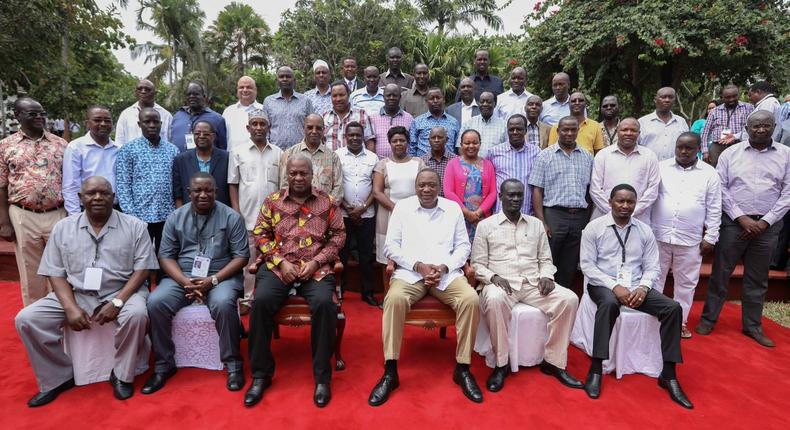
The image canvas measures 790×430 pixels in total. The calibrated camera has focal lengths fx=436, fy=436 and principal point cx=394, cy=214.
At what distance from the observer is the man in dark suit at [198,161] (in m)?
4.36

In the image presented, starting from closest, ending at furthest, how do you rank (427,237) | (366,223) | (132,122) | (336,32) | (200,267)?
1. (200,267)
2. (427,237)
3. (366,223)
4. (132,122)
5. (336,32)

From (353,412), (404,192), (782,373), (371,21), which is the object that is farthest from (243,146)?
(371,21)

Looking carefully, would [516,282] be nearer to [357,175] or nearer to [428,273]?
[428,273]

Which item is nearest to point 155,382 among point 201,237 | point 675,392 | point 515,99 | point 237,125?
point 201,237

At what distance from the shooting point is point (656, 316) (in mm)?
3633

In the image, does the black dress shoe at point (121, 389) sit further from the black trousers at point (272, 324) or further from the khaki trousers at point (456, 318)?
the khaki trousers at point (456, 318)

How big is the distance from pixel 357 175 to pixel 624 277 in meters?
2.89

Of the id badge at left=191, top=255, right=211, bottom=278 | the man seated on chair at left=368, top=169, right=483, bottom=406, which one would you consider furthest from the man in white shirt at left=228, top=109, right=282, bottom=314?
the man seated on chair at left=368, top=169, right=483, bottom=406

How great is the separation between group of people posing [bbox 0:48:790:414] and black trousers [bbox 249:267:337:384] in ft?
0.05

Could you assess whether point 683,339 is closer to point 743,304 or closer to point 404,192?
point 743,304

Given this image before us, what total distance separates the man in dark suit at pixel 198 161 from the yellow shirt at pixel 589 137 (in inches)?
152

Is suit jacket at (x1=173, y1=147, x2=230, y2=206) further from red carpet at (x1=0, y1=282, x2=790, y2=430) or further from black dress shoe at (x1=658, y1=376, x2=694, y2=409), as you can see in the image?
black dress shoe at (x1=658, y1=376, x2=694, y2=409)

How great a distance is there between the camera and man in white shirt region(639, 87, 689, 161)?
17.6ft

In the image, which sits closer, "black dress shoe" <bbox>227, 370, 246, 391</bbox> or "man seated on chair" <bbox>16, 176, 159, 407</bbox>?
"man seated on chair" <bbox>16, 176, 159, 407</bbox>
